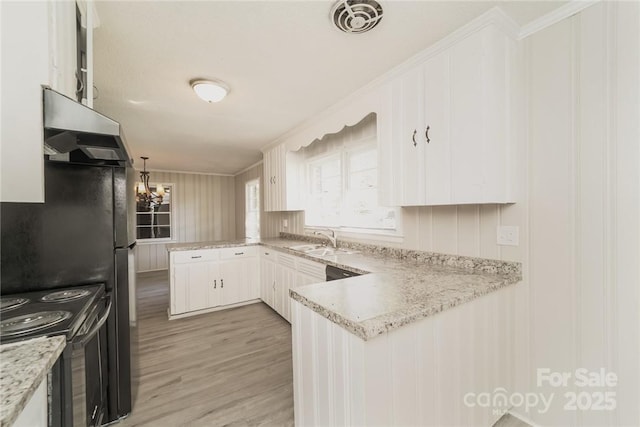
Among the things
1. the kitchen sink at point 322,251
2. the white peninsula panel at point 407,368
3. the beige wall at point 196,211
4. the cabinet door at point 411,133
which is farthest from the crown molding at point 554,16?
the beige wall at point 196,211

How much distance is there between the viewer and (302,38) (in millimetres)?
1586

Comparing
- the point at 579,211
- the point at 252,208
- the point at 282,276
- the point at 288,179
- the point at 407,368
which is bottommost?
the point at 282,276

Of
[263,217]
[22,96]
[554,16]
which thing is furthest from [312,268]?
[263,217]

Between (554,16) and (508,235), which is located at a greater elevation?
(554,16)

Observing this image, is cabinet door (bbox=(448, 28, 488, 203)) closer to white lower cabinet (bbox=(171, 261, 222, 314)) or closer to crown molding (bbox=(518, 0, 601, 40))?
crown molding (bbox=(518, 0, 601, 40))

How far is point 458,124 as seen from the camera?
1.53 meters

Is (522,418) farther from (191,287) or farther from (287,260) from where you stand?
(191,287)

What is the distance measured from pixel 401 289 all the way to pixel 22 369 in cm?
134

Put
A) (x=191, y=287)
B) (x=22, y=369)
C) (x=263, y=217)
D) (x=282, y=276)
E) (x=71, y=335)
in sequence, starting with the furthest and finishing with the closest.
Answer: (x=263, y=217), (x=191, y=287), (x=282, y=276), (x=71, y=335), (x=22, y=369)

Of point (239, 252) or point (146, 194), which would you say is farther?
point (146, 194)

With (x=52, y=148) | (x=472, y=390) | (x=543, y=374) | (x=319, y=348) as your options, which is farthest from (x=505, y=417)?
(x=52, y=148)

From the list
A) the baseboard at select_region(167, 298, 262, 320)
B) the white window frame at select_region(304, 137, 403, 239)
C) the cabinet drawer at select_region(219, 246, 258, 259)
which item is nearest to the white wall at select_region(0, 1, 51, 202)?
the white window frame at select_region(304, 137, 403, 239)

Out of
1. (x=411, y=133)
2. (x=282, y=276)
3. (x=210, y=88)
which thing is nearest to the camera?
(x=411, y=133)

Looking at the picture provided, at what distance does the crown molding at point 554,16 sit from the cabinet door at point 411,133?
0.58 m
